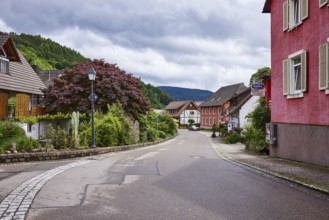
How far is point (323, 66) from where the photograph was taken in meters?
13.1

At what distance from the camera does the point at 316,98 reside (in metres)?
13.8

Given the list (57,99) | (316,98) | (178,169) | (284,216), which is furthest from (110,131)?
(284,216)

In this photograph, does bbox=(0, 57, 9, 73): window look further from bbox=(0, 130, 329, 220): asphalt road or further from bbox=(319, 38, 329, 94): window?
bbox=(319, 38, 329, 94): window

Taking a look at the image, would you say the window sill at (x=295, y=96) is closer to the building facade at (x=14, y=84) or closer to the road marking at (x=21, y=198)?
the road marking at (x=21, y=198)

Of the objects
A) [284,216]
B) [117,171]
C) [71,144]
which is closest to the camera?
[284,216]

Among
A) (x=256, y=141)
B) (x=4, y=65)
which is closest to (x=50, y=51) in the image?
(x=4, y=65)

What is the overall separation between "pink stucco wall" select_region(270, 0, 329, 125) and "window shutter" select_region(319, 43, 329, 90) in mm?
329

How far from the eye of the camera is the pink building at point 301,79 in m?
13.3

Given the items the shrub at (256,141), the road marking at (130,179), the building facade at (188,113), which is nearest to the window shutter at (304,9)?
the shrub at (256,141)

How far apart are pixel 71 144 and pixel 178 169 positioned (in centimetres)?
777

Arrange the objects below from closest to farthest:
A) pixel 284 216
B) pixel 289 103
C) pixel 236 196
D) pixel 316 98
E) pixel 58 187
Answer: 1. pixel 284 216
2. pixel 236 196
3. pixel 58 187
4. pixel 316 98
5. pixel 289 103

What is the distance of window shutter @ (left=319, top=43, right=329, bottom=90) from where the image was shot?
13.0m

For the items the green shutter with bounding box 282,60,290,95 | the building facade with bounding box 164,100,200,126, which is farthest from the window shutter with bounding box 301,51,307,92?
the building facade with bounding box 164,100,200,126

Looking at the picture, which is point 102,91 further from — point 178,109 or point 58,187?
point 178,109
